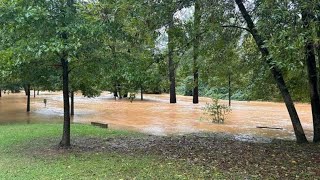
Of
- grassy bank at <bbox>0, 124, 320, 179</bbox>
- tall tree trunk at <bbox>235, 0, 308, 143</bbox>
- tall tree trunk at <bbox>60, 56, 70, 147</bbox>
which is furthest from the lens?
tall tree trunk at <bbox>60, 56, 70, 147</bbox>

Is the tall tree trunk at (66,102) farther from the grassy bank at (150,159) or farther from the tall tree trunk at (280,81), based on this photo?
the tall tree trunk at (280,81)

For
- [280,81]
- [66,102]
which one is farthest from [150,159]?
[280,81]

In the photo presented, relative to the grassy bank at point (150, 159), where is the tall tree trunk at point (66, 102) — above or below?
above

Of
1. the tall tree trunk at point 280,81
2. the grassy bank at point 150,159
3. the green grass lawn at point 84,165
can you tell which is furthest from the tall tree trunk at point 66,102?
the tall tree trunk at point 280,81

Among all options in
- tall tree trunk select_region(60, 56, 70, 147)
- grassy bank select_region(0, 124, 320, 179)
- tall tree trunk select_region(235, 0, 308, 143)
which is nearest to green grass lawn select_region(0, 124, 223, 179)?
grassy bank select_region(0, 124, 320, 179)

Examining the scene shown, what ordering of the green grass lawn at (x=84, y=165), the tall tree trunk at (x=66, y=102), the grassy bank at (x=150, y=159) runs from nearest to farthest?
the green grass lawn at (x=84, y=165) < the grassy bank at (x=150, y=159) < the tall tree trunk at (x=66, y=102)

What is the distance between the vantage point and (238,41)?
11.1 metres

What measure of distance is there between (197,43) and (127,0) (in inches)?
114

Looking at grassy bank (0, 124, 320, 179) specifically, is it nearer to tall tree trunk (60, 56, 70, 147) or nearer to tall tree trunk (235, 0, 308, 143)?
tall tree trunk (60, 56, 70, 147)

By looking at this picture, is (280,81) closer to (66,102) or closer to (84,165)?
(84,165)

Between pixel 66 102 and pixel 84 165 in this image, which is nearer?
pixel 84 165

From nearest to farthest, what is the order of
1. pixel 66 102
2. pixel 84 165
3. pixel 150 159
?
pixel 84 165 → pixel 150 159 → pixel 66 102

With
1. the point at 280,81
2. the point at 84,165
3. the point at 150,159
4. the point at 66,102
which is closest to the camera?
the point at 84,165

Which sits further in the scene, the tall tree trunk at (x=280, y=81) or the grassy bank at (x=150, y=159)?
the tall tree trunk at (x=280, y=81)
